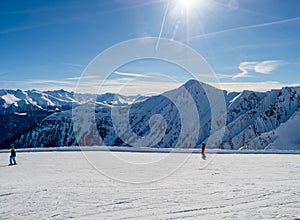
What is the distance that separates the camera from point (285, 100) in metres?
130

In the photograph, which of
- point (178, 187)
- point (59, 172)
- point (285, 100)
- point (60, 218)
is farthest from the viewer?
point (285, 100)

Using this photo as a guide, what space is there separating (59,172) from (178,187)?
7.83 meters

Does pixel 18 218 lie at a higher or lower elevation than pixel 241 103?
lower

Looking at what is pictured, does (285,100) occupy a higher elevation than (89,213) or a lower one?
higher

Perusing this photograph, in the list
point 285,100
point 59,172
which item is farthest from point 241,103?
point 59,172

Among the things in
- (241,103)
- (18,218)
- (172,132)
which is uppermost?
(241,103)

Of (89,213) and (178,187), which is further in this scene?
(178,187)

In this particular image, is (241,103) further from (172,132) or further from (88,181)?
(88,181)

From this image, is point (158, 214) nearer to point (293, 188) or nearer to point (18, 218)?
point (18, 218)

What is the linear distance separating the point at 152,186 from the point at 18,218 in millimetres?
5838

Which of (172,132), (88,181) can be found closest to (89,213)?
(88,181)

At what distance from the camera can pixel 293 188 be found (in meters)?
12.3

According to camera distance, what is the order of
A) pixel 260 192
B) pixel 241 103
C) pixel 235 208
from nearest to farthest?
1. pixel 235 208
2. pixel 260 192
3. pixel 241 103

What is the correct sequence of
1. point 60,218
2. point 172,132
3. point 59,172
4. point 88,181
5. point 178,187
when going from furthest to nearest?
point 172,132
point 59,172
point 88,181
point 178,187
point 60,218
